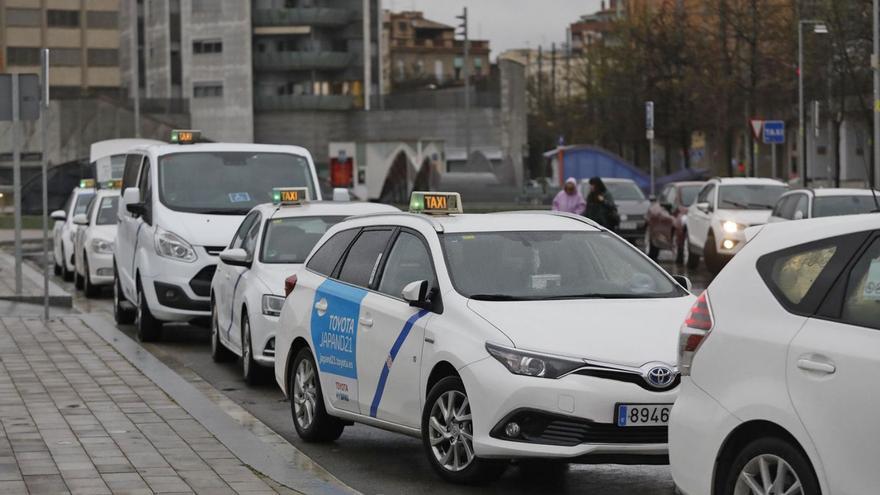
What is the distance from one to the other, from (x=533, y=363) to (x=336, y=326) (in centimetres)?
212

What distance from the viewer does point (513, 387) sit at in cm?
820

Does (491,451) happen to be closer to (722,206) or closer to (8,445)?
(8,445)

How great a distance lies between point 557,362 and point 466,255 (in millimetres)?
1482

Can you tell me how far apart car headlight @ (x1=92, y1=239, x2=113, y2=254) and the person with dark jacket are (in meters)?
6.95

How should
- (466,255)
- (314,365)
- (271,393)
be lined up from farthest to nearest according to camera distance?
(271,393) < (314,365) < (466,255)

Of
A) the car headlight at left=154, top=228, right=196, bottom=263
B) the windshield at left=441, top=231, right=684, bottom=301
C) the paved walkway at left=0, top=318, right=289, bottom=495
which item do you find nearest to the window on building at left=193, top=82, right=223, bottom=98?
the car headlight at left=154, top=228, right=196, bottom=263

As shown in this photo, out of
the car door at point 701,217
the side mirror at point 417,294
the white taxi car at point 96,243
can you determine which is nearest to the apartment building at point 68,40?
the car door at point 701,217

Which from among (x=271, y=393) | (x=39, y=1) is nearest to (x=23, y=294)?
(x=271, y=393)

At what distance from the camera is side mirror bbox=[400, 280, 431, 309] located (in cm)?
906

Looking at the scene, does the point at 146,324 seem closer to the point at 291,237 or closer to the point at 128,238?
the point at 128,238

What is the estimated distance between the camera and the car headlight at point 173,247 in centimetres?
1731

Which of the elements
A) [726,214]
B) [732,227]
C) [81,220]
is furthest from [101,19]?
[732,227]

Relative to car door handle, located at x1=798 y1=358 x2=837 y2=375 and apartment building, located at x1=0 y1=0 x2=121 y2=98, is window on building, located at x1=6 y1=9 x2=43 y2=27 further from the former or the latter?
car door handle, located at x1=798 y1=358 x2=837 y2=375

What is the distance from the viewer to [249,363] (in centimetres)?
1384
